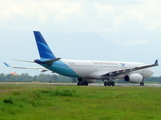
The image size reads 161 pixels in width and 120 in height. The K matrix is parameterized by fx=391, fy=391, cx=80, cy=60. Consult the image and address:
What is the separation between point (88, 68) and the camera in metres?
57.6

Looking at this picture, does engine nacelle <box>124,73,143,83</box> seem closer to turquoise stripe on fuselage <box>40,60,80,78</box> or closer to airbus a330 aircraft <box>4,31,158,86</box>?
airbus a330 aircraft <box>4,31,158,86</box>

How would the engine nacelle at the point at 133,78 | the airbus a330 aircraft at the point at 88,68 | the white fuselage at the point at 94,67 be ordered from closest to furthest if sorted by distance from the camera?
the airbus a330 aircraft at the point at 88,68, the white fuselage at the point at 94,67, the engine nacelle at the point at 133,78

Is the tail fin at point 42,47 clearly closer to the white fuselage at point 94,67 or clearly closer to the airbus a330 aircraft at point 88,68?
the airbus a330 aircraft at point 88,68

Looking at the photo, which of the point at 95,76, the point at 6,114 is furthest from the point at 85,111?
the point at 95,76

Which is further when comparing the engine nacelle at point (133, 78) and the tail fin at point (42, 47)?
the engine nacelle at point (133, 78)

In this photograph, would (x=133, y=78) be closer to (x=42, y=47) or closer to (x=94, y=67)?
(x=94, y=67)

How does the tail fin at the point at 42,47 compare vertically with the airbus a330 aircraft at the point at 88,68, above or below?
above

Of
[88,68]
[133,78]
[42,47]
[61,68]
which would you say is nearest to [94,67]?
[88,68]

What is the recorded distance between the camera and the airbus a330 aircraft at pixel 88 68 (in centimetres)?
5309

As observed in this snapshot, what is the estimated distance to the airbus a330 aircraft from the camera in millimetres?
53094

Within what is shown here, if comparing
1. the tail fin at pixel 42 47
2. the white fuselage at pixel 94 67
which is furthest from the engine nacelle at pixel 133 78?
the tail fin at pixel 42 47

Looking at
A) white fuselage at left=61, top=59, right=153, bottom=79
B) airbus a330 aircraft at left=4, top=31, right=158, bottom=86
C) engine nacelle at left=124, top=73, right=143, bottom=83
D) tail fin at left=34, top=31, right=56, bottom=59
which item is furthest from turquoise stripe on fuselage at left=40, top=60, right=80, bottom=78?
engine nacelle at left=124, top=73, right=143, bottom=83

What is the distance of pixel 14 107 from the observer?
63.7 feet

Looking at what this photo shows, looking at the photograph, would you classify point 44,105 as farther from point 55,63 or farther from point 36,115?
point 55,63
